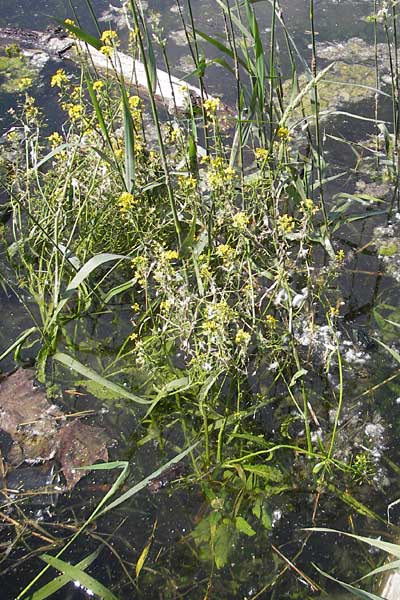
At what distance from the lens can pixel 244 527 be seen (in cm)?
211

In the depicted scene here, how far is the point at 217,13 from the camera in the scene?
4680 millimetres

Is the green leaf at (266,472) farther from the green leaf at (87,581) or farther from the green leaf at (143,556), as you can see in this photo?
the green leaf at (87,581)

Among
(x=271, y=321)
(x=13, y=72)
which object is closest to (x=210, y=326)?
(x=271, y=321)

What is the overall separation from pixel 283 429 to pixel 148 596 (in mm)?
722

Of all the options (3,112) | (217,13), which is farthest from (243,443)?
(217,13)

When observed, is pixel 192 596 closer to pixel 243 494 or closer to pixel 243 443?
pixel 243 494

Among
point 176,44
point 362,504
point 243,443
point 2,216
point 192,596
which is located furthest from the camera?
point 176,44

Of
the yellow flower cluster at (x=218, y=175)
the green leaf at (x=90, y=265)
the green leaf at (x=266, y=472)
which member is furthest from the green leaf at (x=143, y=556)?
the yellow flower cluster at (x=218, y=175)

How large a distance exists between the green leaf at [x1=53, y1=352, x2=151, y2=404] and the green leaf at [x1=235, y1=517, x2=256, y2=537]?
489mm

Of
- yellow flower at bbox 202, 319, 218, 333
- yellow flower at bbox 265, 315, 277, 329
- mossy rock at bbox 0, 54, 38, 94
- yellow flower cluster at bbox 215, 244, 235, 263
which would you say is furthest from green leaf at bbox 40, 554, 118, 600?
mossy rock at bbox 0, 54, 38, 94

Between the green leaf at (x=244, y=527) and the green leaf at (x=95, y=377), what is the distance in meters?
0.49

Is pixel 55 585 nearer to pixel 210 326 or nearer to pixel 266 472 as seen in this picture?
pixel 266 472

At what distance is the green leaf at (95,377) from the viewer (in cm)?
230

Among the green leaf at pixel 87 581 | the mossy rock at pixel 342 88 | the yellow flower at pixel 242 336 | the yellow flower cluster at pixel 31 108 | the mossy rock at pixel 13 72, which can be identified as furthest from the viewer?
the mossy rock at pixel 13 72
